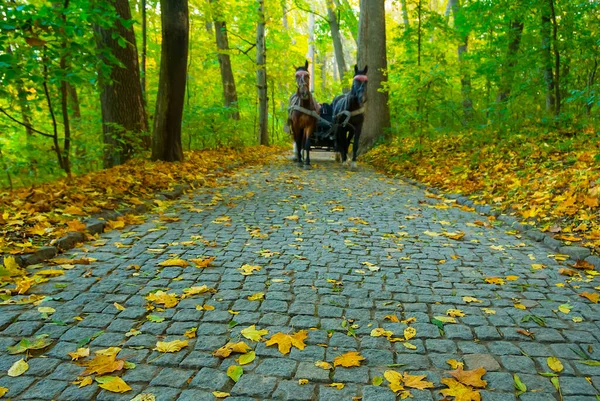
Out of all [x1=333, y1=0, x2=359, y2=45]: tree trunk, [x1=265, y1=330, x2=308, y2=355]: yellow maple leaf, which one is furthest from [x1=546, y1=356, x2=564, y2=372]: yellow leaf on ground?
[x1=333, y1=0, x2=359, y2=45]: tree trunk

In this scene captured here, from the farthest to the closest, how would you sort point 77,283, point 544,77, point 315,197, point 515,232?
point 544,77
point 315,197
point 515,232
point 77,283

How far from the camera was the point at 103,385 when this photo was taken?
6.95ft

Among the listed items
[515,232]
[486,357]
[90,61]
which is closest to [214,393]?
[486,357]

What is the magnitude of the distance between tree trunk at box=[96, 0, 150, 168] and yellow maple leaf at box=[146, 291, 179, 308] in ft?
21.7

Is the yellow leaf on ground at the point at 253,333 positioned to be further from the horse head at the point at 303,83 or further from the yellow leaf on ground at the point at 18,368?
the horse head at the point at 303,83

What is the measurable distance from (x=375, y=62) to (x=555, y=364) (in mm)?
13236

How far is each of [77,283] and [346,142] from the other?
9.44 metres

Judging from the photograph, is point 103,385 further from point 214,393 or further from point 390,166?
point 390,166

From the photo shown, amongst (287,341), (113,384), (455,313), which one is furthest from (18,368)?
(455,313)

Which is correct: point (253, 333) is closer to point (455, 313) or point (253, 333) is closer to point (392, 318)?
point (392, 318)

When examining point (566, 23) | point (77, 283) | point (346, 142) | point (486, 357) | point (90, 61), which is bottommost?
point (486, 357)

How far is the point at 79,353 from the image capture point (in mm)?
2389

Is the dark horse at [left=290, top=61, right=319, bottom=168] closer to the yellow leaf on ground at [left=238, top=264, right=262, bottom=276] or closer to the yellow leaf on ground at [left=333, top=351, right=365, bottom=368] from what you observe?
the yellow leaf on ground at [left=238, top=264, right=262, bottom=276]

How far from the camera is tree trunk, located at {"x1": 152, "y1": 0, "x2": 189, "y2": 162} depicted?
8.48m
